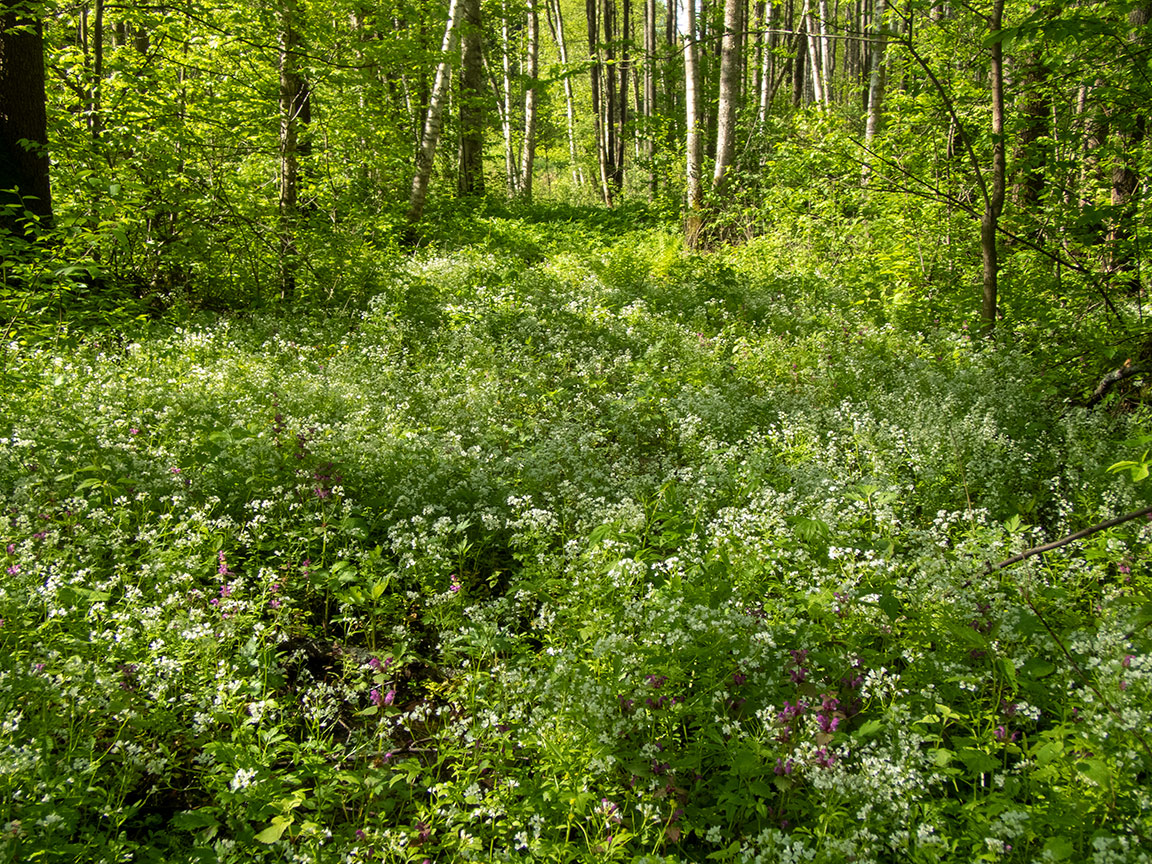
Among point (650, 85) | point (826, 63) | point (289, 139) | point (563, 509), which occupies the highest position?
point (650, 85)

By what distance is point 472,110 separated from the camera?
18.5 m

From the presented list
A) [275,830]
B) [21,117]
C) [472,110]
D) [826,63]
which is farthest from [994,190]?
[826,63]

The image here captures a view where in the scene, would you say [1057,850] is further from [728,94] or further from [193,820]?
[728,94]

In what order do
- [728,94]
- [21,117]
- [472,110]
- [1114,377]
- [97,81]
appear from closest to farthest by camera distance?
1. [1114,377]
2. [21,117]
3. [97,81]
4. [728,94]
5. [472,110]

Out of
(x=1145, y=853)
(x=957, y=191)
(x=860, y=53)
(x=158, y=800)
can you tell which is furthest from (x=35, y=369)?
(x=860, y=53)

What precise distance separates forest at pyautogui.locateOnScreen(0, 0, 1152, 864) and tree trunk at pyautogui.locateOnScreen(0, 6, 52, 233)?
43mm

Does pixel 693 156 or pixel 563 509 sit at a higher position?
pixel 693 156

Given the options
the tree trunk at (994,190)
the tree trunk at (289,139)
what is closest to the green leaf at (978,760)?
the tree trunk at (994,190)

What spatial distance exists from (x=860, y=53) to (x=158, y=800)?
3962cm

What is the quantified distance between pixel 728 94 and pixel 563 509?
441 inches

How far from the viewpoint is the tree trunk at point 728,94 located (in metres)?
12.6

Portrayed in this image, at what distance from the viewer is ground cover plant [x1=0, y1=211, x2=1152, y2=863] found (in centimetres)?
250

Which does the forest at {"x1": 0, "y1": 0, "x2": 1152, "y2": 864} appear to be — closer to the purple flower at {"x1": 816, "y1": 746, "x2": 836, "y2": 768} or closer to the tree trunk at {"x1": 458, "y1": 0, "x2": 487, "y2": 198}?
the purple flower at {"x1": 816, "y1": 746, "x2": 836, "y2": 768}

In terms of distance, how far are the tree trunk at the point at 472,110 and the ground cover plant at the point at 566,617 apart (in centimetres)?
1193
